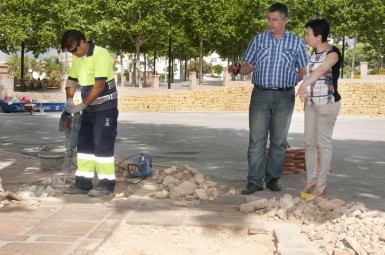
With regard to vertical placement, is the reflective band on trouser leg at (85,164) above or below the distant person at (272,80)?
below

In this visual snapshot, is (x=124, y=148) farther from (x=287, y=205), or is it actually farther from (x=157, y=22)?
(x=157, y=22)

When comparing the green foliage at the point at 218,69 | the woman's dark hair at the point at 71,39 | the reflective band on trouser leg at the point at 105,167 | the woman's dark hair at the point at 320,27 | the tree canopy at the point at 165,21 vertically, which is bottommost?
the reflective band on trouser leg at the point at 105,167

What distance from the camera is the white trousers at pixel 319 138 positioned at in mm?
5320

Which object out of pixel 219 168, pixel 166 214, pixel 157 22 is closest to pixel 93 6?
pixel 157 22

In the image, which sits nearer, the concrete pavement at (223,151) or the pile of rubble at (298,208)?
the pile of rubble at (298,208)

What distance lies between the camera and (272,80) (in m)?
5.60

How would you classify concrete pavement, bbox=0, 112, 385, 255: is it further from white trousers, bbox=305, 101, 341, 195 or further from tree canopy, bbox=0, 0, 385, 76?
tree canopy, bbox=0, 0, 385, 76

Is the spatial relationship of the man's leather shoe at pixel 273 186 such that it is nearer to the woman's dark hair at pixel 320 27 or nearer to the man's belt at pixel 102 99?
the woman's dark hair at pixel 320 27

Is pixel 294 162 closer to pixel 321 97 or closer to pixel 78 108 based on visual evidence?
pixel 321 97

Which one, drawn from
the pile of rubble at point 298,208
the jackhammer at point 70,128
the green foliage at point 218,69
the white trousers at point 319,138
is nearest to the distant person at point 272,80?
the white trousers at point 319,138

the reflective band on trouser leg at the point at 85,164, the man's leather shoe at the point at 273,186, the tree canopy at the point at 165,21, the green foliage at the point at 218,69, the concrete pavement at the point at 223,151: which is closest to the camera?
the reflective band on trouser leg at the point at 85,164

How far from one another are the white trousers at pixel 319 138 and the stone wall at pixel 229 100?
29.6 metres

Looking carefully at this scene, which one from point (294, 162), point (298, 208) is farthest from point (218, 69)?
point (298, 208)

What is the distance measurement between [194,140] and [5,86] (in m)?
24.7
